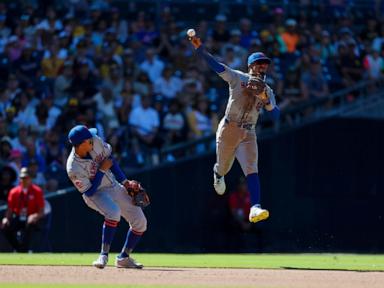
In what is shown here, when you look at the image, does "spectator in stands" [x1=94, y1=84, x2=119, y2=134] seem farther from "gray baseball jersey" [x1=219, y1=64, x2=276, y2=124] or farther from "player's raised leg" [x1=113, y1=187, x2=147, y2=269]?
"player's raised leg" [x1=113, y1=187, x2=147, y2=269]

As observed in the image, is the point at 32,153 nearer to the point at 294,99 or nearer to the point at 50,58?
the point at 50,58

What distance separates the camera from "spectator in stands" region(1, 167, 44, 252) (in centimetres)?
1648

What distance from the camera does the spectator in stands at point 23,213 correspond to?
1648 centimetres

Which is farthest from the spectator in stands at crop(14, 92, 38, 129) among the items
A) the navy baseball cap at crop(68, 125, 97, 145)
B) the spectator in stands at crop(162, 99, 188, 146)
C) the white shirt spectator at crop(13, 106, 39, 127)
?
the navy baseball cap at crop(68, 125, 97, 145)

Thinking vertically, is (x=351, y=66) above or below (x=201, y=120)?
above

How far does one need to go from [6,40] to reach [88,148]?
27.5 ft

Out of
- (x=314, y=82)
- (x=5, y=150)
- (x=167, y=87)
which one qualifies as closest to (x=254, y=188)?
(x=5, y=150)

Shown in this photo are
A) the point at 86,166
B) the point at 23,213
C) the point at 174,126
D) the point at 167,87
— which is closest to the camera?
the point at 86,166

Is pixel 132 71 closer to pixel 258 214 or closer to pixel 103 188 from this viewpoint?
pixel 103 188

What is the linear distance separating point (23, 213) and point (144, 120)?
296 cm
